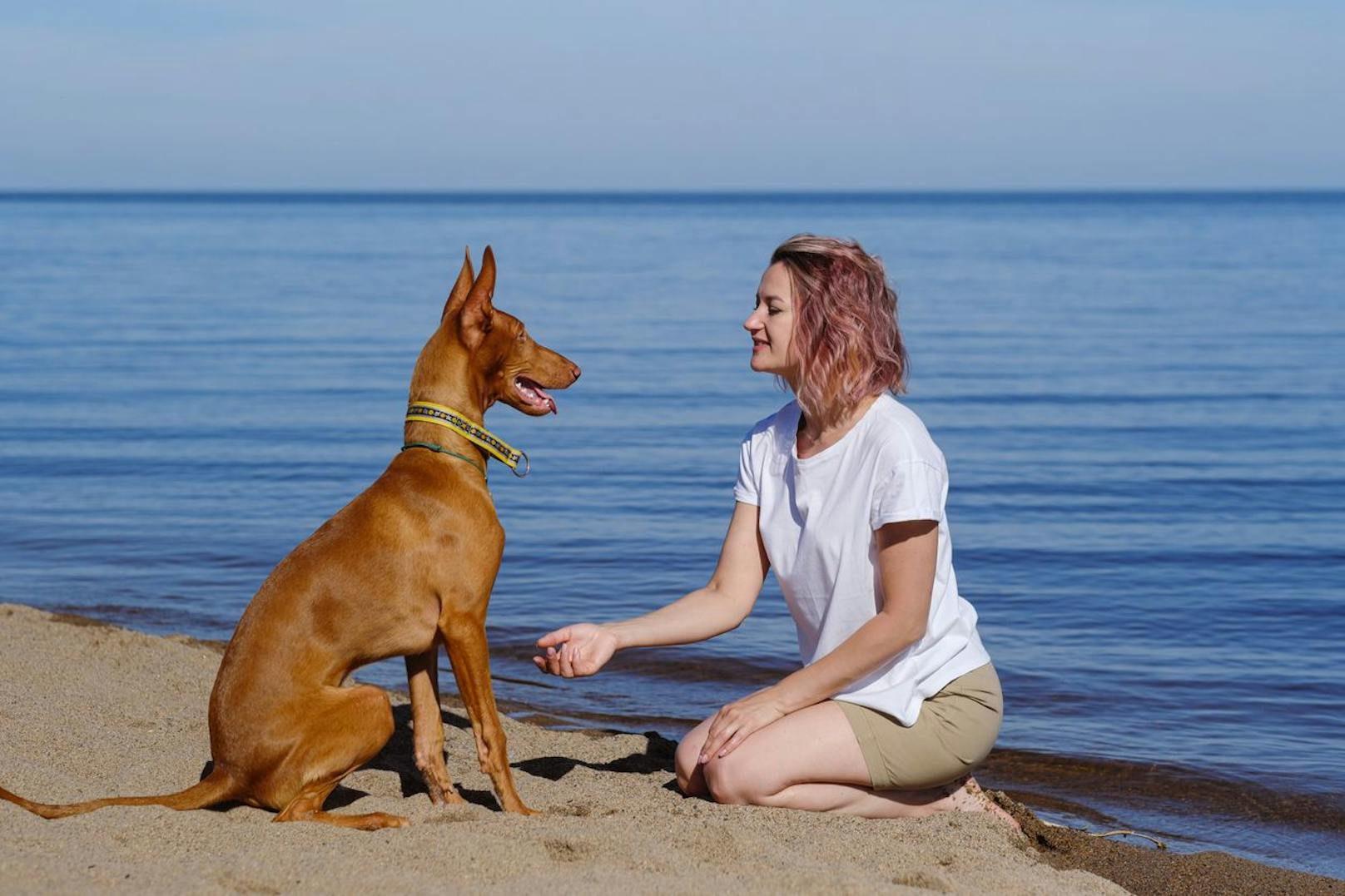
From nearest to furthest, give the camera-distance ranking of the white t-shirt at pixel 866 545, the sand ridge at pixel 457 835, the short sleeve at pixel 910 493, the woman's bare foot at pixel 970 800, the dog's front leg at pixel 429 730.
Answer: the sand ridge at pixel 457 835 → the short sleeve at pixel 910 493 → the white t-shirt at pixel 866 545 → the dog's front leg at pixel 429 730 → the woman's bare foot at pixel 970 800

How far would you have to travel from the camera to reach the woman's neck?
4879 mm

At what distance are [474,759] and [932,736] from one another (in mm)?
1945

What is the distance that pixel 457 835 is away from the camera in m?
4.22

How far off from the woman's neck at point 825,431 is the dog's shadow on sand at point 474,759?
1.53 metres

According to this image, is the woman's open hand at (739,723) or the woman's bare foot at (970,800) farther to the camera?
the woman's bare foot at (970,800)

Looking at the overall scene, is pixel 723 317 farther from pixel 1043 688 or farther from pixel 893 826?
pixel 893 826

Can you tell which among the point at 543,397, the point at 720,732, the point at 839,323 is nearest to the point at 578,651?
the point at 720,732

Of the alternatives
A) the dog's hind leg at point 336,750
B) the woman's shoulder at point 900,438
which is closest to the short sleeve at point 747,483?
the woman's shoulder at point 900,438

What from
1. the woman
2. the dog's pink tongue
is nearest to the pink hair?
the woman

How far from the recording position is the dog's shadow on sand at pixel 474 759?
522 centimetres

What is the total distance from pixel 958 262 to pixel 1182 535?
35425 millimetres

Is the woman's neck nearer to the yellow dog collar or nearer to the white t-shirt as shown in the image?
the white t-shirt

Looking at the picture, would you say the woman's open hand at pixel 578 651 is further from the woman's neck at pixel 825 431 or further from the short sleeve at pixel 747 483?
the woman's neck at pixel 825 431

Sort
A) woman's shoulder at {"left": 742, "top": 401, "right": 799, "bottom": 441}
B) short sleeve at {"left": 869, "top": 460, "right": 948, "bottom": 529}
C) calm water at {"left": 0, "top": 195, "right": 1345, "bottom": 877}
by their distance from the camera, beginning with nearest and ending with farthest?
short sleeve at {"left": 869, "top": 460, "right": 948, "bottom": 529} < woman's shoulder at {"left": 742, "top": 401, "right": 799, "bottom": 441} < calm water at {"left": 0, "top": 195, "right": 1345, "bottom": 877}
